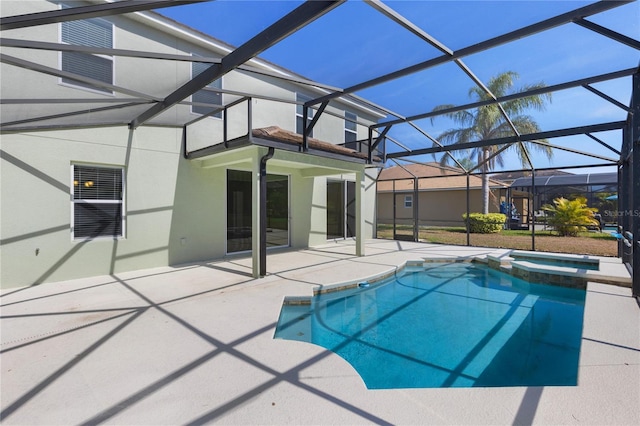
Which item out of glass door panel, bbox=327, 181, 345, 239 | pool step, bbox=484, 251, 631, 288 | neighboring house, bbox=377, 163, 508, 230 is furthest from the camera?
neighboring house, bbox=377, 163, 508, 230

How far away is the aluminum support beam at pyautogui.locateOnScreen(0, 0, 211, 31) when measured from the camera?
276 cm

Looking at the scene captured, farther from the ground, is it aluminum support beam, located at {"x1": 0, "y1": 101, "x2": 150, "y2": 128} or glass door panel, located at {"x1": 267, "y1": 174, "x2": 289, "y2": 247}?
aluminum support beam, located at {"x1": 0, "y1": 101, "x2": 150, "y2": 128}

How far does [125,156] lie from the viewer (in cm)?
685

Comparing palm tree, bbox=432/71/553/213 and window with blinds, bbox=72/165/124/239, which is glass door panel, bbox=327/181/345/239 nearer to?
window with blinds, bbox=72/165/124/239

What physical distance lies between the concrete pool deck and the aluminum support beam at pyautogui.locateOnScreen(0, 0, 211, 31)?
10.5 feet

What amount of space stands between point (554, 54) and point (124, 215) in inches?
357

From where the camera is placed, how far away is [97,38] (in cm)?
664

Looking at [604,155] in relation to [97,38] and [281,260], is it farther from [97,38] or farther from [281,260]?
[97,38]

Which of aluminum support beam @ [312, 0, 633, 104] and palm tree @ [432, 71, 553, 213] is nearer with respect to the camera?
aluminum support beam @ [312, 0, 633, 104]

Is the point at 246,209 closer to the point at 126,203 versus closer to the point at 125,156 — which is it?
the point at 126,203

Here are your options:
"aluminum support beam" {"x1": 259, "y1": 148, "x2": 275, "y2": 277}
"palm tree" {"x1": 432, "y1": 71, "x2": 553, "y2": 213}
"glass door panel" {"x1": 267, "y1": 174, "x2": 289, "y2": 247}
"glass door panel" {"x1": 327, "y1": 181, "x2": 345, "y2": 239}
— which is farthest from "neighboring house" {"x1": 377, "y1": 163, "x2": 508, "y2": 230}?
"aluminum support beam" {"x1": 259, "y1": 148, "x2": 275, "y2": 277}

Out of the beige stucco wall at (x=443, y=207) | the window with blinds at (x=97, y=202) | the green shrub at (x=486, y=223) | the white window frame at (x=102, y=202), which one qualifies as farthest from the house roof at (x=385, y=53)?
the beige stucco wall at (x=443, y=207)

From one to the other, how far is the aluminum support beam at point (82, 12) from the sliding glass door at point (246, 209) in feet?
19.5

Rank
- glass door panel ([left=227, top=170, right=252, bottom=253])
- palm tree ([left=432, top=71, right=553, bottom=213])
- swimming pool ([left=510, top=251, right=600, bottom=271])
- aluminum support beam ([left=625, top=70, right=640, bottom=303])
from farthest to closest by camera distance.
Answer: palm tree ([left=432, top=71, right=553, bottom=213]) < glass door panel ([left=227, top=170, right=252, bottom=253]) < swimming pool ([left=510, top=251, right=600, bottom=271]) < aluminum support beam ([left=625, top=70, right=640, bottom=303])
